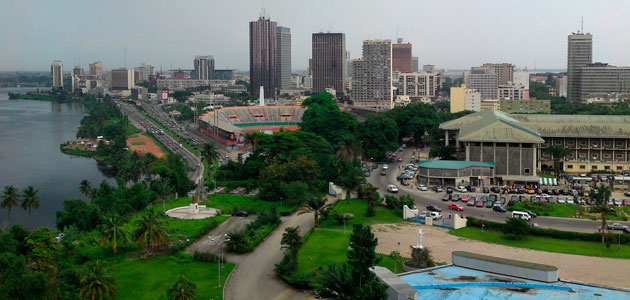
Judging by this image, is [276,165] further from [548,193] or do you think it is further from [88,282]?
[88,282]

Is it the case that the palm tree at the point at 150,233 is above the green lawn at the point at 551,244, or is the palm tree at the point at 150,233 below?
above

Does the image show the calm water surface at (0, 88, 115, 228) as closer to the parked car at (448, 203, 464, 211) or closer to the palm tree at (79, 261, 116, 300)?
the palm tree at (79, 261, 116, 300)

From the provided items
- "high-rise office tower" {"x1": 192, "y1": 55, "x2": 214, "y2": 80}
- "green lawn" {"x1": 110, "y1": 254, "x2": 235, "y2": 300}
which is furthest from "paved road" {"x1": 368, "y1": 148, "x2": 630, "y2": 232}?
"high-rise office tower" {"x1": 192, "y1": 55, "x2": 214, "y2": 80}

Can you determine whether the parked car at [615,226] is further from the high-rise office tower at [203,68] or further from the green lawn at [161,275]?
the high-rise office tower at [203,68]

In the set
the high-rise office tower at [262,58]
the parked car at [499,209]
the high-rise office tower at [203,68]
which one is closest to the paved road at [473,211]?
the parked car at [499,209]

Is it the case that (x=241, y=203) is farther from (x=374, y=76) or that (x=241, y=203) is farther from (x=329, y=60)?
(x=329, y=60)
